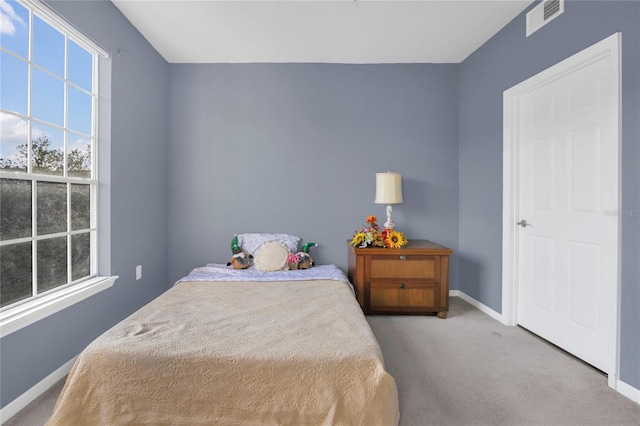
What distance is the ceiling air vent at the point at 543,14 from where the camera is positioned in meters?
2.08

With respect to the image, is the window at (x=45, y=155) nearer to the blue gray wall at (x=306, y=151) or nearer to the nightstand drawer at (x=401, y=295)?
the blue gray wall at (x=306, y=151)

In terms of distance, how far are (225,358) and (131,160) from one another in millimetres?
2062

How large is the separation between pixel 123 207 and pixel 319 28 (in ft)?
7.43

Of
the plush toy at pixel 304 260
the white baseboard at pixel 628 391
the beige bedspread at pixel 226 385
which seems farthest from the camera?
the plush toy at pixel 304 260

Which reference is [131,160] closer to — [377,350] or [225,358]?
[225,358]

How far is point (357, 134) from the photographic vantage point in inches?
128

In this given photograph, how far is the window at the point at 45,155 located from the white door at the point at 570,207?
3.38m

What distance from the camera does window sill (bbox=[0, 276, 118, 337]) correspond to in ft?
4.93

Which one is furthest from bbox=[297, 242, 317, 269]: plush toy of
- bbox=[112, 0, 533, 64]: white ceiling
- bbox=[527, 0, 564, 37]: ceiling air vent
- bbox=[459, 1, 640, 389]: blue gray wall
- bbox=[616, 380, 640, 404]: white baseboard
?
bbox=[527, 0, 564, 37]: ceiling air vent

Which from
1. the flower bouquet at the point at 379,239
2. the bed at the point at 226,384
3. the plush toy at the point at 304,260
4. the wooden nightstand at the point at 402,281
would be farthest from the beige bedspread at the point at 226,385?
the plush toy at the point at 304,260

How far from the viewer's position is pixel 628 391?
1.64m

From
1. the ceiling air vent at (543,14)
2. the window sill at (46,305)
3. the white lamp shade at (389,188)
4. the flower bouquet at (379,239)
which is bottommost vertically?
the window sill at (46,305)

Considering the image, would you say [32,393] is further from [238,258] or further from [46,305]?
[238,258]

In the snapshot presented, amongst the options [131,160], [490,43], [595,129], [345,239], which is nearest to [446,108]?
[490,43]
